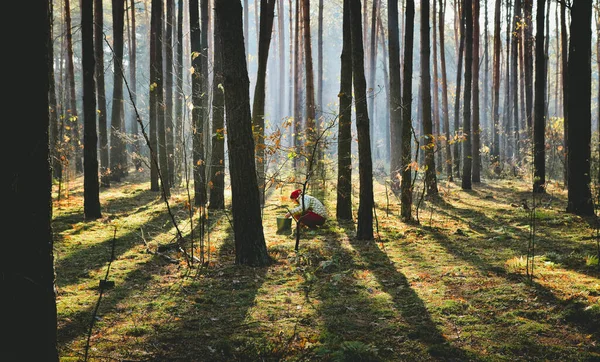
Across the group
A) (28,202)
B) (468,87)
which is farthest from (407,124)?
(28,202)

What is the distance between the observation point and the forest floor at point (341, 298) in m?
3.47

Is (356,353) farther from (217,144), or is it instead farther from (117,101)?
(117,101)

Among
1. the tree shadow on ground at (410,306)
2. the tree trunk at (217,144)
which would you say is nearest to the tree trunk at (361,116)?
the tree shadow on ground at (410,306)

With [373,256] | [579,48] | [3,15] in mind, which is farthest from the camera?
[579,48]

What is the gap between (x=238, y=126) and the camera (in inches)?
225

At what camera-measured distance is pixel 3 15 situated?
2145 millimetres

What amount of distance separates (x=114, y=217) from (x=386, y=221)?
18.9 feet

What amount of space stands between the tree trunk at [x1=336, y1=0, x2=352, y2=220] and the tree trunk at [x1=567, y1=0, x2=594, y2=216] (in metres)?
4.37

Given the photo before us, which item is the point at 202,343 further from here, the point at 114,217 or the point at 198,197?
the point at 198,197

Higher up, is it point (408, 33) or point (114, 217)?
point (408, 33)

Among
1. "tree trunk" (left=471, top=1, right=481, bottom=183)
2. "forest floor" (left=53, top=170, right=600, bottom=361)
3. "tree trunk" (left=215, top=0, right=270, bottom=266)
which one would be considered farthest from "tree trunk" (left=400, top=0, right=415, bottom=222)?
"tree trunk" (left=471, top=1, right=481, bottom=183)

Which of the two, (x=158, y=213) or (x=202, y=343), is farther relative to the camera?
(x=158, y=213)

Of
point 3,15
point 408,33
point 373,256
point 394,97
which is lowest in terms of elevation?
point 373,256

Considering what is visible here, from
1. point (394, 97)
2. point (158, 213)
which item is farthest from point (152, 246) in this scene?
point (394, 97)
